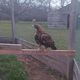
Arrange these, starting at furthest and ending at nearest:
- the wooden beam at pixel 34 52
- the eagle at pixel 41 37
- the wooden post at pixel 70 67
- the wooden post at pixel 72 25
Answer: the wooden post at pixel 70 67
the wooden post at pixel 72 25
the eagle at pixel 41 37
the wooden beam at pixel 34 52

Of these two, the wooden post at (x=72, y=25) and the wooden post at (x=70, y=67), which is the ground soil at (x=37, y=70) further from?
the wooden post at (x=72, y=25)

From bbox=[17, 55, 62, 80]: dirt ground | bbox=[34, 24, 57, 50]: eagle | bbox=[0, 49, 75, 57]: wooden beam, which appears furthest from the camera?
bbox=[17, 55, 62, 80]: dirt ground

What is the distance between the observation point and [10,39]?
7434mm

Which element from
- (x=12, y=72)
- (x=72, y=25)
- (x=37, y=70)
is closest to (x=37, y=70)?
(x=37, y=70)

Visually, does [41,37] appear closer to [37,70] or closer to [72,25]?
[72,25]

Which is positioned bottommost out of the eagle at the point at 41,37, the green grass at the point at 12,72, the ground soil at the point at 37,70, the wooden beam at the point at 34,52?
the ground soil at the point at 37,70

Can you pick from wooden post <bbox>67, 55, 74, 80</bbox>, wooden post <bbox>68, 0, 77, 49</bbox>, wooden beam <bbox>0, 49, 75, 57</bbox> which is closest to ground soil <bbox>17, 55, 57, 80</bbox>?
wooden post <bbox>67, 55, 74, 80</bbox>

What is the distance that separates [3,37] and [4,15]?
877 mm

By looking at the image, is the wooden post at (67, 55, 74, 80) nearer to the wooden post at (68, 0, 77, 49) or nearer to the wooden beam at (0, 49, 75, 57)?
the wooden post at (68, 0, 77, 49)

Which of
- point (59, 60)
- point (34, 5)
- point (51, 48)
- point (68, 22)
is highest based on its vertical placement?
point (34, 5)

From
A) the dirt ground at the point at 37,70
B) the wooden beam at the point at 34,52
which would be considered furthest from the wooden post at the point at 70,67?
the wooden beam at the point at 34,52

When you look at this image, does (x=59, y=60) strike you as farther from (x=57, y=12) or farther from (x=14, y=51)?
(x=14, y=51)

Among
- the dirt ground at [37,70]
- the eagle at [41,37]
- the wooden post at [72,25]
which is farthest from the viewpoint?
the dirt ground at [37,70]

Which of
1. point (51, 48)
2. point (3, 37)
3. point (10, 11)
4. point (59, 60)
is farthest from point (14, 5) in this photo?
point (51, 48)
